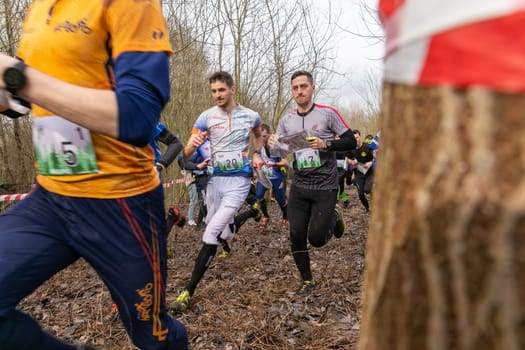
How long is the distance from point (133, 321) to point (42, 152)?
2.60ft

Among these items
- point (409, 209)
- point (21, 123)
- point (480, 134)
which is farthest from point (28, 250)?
point (21, 123)

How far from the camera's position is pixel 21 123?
30.0 feet

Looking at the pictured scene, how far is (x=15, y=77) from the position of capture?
127cm

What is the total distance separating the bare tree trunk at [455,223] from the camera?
1.65 feet

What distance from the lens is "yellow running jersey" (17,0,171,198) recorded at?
144 cm

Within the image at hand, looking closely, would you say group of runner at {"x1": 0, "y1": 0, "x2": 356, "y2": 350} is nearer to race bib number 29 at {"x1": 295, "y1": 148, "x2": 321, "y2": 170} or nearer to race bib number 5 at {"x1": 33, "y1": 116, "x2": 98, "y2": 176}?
race bib number 5 at {"x1": 33, "y1": 116, "x2": 98, "y2": 176}

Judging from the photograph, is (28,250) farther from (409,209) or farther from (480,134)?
(480,134)

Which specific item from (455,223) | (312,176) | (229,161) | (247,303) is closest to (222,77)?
(229,161)

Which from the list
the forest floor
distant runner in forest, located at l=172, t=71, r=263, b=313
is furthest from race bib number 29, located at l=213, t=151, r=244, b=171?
the forest floor

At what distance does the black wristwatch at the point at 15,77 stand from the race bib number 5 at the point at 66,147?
33 cm

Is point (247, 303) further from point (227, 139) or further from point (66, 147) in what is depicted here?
point (66, 147)

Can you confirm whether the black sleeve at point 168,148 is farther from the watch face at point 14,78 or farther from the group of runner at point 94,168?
the watch face at point 14,78

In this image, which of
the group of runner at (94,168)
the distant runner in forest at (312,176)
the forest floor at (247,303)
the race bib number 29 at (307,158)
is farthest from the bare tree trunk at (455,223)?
the race bib number 29 at (307,158)

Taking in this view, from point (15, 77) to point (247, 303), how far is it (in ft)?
10.6
